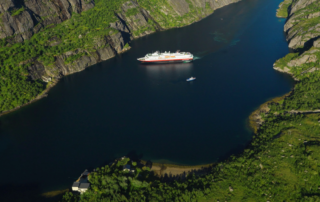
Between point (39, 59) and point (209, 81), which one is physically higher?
point (39, 59)

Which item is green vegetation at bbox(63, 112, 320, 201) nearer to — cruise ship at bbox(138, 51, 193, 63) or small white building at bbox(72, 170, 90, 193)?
small white building at bbox(72, 170, 90, 193)

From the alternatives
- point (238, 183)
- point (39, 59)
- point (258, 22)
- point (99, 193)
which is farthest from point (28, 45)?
point (258, 22)

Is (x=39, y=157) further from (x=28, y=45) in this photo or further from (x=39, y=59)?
(x=28, y=45)

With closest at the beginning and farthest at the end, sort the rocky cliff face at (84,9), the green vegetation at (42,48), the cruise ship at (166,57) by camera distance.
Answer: the green vegetation at (42,48)
the rocky cliff face at (84,9)
the cruise ship at (166,57)

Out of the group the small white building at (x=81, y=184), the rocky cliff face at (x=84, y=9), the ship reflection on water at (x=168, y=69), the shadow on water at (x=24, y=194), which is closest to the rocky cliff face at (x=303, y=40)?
the ship reflection on water at (x=168, y=69)

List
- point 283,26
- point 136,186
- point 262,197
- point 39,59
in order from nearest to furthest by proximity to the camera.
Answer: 1. point 262,197
2. point 136,186
3. point 39,59
4. point 283,26

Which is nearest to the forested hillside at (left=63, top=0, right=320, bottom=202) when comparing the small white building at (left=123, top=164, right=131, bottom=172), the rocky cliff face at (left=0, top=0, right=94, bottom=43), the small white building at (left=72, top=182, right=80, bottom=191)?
the small white building at (left=123, top=164, right=131, bottom=172)

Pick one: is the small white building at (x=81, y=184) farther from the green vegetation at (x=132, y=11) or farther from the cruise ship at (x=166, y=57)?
the green vegetation at (x=132, y=11)
